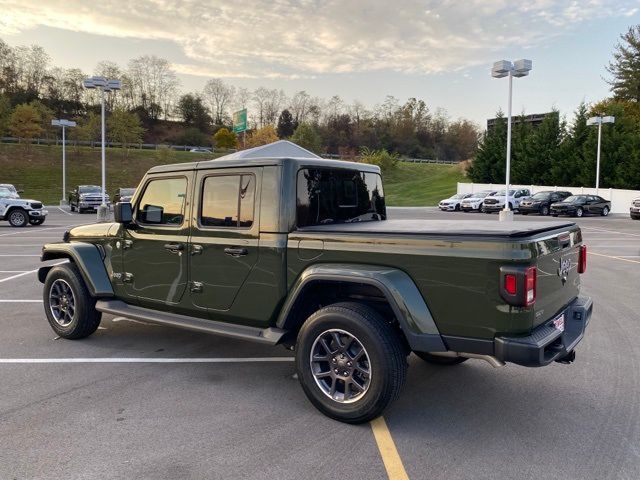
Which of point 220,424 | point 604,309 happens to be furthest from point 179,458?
point 604,309

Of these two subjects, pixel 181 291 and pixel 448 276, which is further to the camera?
pixel 181 291

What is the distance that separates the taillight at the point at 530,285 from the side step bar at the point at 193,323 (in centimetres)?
187

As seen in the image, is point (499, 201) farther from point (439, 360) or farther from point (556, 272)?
point (556, 272)

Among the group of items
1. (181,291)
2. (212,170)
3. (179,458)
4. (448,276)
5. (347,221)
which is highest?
(212,170)

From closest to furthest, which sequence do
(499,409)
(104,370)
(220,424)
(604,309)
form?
(220,424)
(499,409)
(104,370)
(604,309)

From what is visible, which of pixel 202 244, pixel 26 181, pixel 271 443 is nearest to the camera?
pixel 271 443

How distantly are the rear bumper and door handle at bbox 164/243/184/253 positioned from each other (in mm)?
2820

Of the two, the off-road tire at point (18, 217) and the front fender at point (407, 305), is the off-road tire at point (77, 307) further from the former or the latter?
the off-road tire at point (18, 217)

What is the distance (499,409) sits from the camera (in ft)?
13.8

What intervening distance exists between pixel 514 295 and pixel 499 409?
4.46ft

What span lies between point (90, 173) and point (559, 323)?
195 ft

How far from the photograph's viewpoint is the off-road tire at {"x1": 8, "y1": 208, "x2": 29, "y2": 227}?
70.4 feet

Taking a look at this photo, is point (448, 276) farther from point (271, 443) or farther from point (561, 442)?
point (271, 443)

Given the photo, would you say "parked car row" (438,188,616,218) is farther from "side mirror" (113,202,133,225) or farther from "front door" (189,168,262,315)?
"side mirror" (113,202,133,225)
